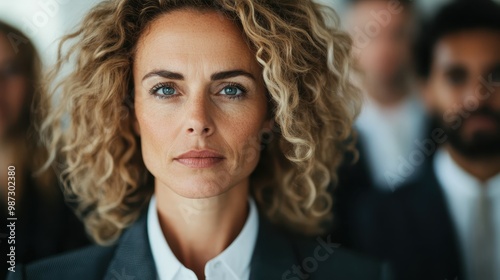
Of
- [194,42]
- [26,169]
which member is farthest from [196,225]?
[26,169]

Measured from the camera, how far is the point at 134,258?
1415 millimetres

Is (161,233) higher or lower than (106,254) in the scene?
higher

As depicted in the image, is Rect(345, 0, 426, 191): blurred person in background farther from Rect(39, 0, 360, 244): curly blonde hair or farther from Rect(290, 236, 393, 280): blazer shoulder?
Rect(290, 236, 393, 280): blazer shoulder

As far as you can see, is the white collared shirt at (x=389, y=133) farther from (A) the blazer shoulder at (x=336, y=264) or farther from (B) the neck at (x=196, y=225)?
(B) the neck at (x=196, y=225)

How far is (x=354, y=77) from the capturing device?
190 cm

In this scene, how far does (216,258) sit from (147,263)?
17 cm

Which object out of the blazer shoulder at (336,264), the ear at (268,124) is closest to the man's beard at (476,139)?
the blazer shoulder at (336,264)

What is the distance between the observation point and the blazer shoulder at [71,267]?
1442 mm

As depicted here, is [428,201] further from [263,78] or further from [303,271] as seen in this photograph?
[263,78]

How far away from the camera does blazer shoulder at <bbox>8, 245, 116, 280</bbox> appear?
4.73 ft

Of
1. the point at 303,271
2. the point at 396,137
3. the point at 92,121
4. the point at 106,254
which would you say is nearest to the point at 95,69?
the point at 92,121

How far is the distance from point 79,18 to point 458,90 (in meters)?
1.21

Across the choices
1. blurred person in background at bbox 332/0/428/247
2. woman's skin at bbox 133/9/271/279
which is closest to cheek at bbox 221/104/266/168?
woman's skin at bbox 133/9/271/279

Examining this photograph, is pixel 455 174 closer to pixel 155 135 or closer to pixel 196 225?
pixel 196 225
